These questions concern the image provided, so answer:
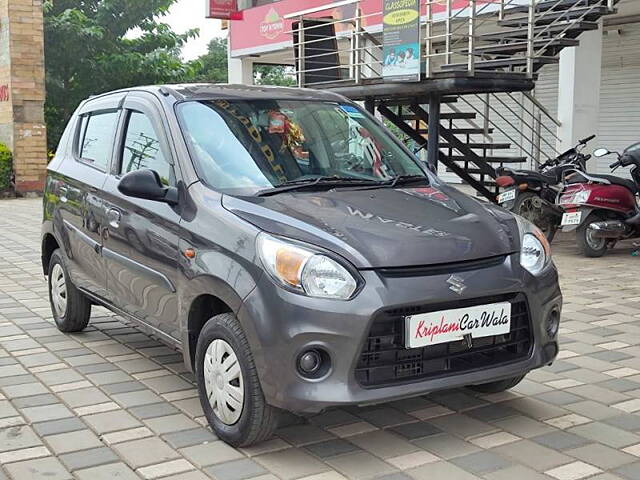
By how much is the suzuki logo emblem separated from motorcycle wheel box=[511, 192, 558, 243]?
6.42 m

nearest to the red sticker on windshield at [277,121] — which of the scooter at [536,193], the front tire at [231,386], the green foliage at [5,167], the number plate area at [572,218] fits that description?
the front tire at [231,386]

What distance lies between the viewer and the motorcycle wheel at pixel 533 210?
382 inches

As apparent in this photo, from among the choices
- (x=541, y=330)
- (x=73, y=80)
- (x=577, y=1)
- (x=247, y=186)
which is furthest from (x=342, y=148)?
(x=73, y=80)

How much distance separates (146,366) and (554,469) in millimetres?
2675

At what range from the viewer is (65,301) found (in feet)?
19.1

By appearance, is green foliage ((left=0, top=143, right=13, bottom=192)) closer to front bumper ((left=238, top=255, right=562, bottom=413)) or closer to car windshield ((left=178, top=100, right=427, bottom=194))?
car windshield ((left=178, top=100, right=427, bottom=194))

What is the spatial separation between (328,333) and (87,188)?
253 cm

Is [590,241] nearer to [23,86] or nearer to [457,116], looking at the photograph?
[457,116]

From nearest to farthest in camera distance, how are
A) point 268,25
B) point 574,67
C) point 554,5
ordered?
point 554,5 < point 574,67 < point 268,25

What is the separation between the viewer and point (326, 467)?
3.49 metres

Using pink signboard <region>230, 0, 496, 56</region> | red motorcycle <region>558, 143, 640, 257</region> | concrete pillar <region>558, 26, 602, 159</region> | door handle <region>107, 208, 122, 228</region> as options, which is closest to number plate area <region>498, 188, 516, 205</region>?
red motorcycle <region>558, 143, 640, 257</region>

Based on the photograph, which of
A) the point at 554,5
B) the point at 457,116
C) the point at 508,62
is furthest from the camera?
the point at 457,116

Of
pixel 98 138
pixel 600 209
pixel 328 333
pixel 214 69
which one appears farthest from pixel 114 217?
pixel 214 69

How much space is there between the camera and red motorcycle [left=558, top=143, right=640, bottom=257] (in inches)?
355
